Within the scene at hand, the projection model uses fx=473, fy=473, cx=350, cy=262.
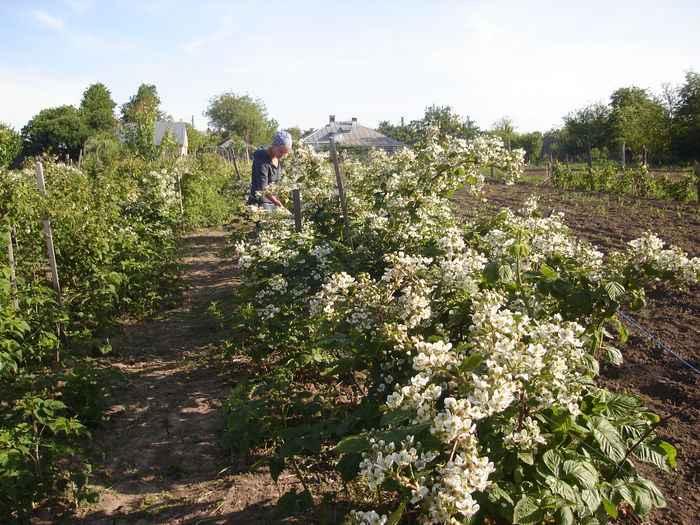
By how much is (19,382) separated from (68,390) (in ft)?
1.49

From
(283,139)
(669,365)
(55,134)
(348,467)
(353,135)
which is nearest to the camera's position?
(348,467)

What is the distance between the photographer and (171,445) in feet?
10.5

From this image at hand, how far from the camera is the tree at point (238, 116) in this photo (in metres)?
60.9

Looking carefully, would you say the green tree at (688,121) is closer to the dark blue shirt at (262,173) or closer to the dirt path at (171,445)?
the dark blue shirt at (262,173)

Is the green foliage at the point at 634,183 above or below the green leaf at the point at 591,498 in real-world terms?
above

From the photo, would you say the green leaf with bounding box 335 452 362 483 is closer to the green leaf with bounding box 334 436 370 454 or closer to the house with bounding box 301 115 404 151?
the green leaf with bounding box 334 436 370 454

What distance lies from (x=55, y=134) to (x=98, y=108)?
47.3 feet

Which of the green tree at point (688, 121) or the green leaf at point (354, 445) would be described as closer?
the green leaf at point (354, 445)

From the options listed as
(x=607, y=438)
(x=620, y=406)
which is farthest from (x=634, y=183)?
(x=607, y=438)

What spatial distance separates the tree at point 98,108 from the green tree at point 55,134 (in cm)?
316

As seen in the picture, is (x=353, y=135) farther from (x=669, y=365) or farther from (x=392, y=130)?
(x=669, y=365)

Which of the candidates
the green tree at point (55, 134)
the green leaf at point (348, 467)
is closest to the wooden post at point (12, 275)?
the green leaf at point (348, 467)

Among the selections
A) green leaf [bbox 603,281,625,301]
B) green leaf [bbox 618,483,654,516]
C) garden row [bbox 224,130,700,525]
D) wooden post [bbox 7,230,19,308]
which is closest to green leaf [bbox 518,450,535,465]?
garden row [bbox 224,130,700,525]

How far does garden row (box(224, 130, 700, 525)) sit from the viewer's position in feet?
5.22
